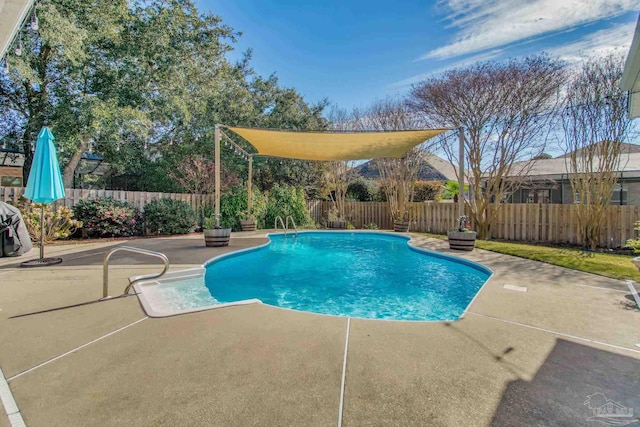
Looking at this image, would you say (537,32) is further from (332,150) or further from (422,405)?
(422,405)

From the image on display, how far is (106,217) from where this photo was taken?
32.8 feet

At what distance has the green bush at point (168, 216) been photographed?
11.4 m

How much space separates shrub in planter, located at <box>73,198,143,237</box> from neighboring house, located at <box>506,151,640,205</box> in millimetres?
13985

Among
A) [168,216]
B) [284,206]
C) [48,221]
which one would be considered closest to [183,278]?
[48,221]

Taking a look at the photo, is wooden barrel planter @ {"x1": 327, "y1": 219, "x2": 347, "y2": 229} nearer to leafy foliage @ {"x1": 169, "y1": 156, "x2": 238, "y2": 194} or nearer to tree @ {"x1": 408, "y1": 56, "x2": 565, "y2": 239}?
leafy foliage @ {"x1": 169, "y1": 156, "x2": 238, "y2": 194}

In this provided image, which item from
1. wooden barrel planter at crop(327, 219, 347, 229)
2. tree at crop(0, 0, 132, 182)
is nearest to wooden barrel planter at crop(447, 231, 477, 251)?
wooden barrel planter at crop(327, 219, 347, 229)

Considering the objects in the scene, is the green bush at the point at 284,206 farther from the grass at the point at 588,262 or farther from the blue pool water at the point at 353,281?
the grass at the point at 588,262

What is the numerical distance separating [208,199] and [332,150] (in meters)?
6.04

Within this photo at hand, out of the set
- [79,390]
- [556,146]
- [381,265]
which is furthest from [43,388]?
[556,146]

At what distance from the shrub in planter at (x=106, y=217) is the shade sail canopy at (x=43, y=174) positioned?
177 inches

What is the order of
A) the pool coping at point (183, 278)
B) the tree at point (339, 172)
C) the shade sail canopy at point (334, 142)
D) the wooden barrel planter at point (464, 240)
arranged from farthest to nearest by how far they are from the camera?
the tree at point (339, 172) < the shade sail canopy at point (334, 142) < the wooden barrel planter at point (464, 240) < the pool coping at point (183, 278)

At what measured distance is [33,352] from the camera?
2.63 m

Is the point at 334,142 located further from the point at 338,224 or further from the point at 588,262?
the point at 588,262

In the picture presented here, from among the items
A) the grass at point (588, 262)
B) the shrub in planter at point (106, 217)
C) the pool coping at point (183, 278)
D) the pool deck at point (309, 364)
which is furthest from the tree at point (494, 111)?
the shrub in planter at point (106, 217)
